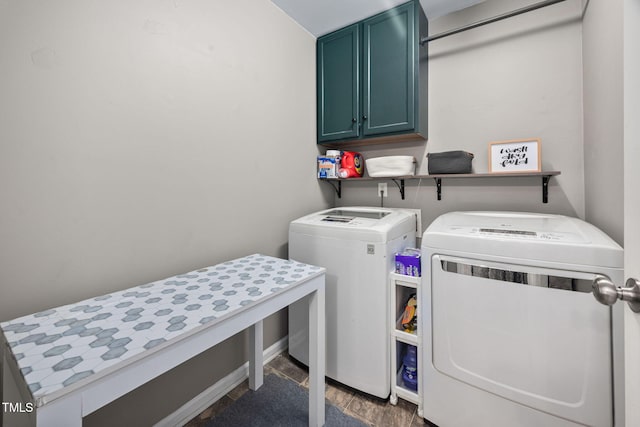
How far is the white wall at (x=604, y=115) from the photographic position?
99cm

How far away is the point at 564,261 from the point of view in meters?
0.99

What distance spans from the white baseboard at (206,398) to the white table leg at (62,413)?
924 mm

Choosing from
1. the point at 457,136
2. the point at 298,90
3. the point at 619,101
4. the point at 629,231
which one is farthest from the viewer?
the point at 298,90

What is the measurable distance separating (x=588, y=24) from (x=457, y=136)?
794mm

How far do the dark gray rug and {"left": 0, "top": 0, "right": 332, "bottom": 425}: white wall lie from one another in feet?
0.68

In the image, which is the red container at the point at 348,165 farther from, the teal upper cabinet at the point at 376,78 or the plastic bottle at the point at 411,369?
the plastic bottle at the point at 411,369

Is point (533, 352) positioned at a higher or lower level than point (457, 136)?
lower

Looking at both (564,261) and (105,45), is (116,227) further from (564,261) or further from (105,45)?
(564,261)

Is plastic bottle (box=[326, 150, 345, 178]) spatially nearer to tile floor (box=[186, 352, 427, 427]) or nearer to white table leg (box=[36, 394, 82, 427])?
tile floor (box=[186, 352, 427, 427])

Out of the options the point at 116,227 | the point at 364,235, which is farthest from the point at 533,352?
the point at 116,227

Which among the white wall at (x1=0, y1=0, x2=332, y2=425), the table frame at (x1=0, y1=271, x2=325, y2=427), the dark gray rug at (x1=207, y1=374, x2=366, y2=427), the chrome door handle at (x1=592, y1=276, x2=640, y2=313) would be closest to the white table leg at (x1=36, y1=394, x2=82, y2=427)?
the table frame at (x1=0, y1=271, x2=325, y2=427)

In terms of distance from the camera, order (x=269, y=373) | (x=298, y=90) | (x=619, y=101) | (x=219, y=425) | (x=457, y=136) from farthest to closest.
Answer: (x=298, y=90) < (x=457, y=136) < (x=269, y=373) < (x=219, y=425) < (x=619, y=101)

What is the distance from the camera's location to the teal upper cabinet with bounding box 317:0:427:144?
1.77 metres

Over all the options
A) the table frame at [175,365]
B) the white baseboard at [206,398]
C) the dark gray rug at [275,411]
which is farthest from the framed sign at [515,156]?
the white baseboard at [206,398]
